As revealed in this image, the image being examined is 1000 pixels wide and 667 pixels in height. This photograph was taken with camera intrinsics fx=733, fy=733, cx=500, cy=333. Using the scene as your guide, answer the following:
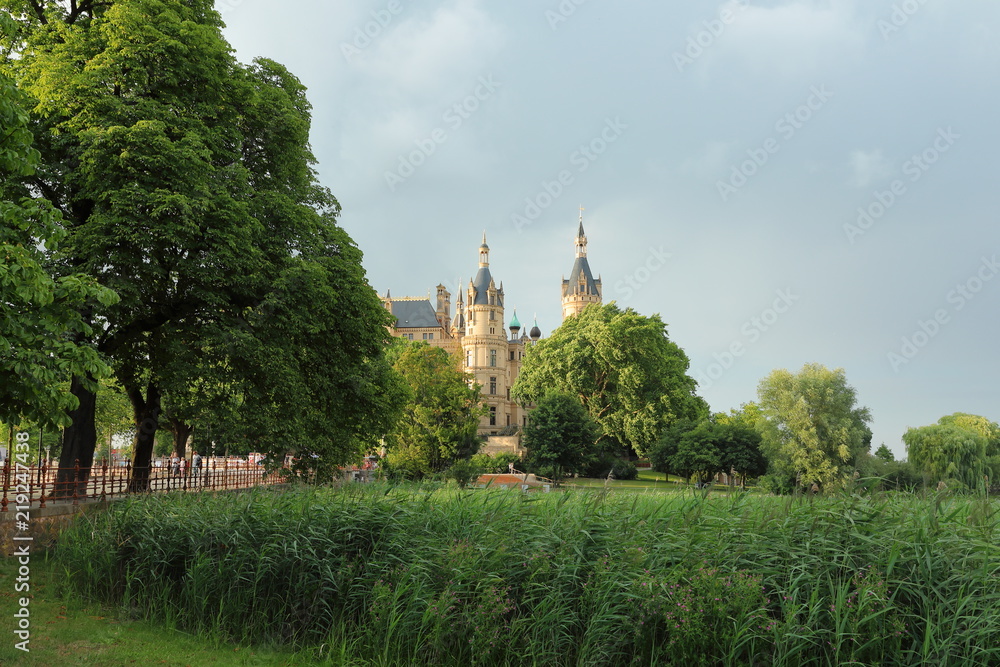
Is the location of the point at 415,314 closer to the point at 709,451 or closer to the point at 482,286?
the point at 482,286

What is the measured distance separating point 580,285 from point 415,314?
2596 cm

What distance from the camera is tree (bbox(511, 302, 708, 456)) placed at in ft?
195

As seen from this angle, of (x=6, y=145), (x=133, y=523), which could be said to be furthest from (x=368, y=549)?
(x=6, y=145)

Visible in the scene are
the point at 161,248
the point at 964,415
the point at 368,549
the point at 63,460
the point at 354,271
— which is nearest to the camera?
the point at 368,549

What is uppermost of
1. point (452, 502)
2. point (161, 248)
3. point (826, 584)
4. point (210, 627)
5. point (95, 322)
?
point (161, 248)

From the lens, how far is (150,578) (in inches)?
443

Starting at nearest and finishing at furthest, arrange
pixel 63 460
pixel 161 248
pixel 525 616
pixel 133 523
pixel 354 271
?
1. pixel 525 616
2. pixel 133 523
3. pixel 161 248
4. pixel 63 460
5. pixel 354 271

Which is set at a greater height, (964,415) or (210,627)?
(964,415)

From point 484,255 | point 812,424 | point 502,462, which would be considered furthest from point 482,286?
point 812,424

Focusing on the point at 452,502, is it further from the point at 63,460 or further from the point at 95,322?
the point at 63,460

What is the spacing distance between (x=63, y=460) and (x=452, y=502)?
11816mm

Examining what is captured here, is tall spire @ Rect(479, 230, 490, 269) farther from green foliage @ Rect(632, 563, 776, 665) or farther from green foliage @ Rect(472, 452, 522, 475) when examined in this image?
green foliage @ Rect(632, 563, 776, 665)

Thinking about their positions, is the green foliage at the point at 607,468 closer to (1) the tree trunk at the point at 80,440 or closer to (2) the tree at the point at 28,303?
(1) the tree trunk at the point at 80,440

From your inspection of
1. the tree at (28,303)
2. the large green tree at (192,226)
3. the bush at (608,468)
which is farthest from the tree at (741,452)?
the tree at (28,303)
